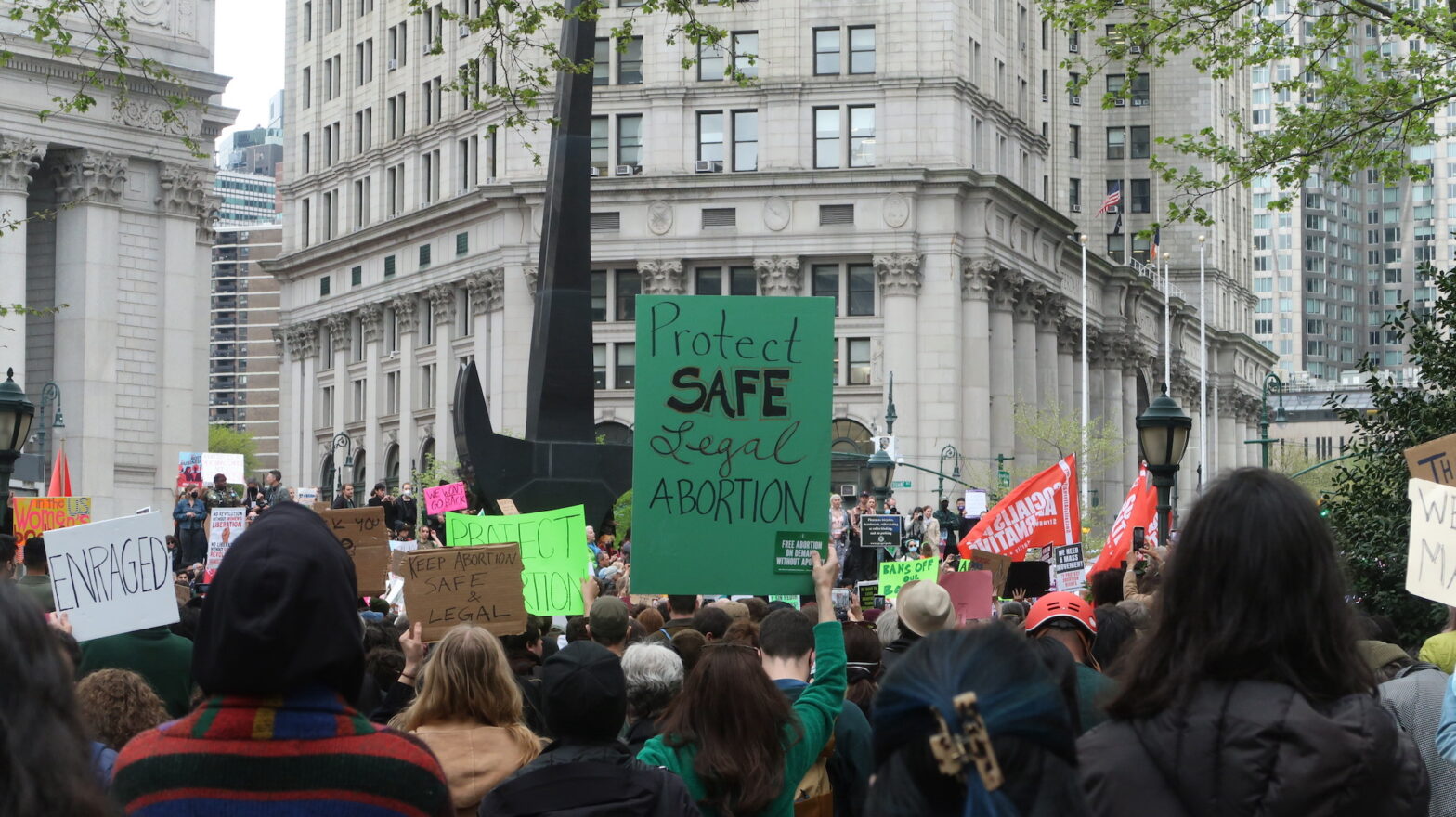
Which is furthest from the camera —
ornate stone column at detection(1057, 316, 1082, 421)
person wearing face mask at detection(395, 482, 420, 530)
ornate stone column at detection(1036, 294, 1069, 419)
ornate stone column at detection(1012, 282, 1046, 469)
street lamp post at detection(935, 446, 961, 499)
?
ornate stone column at detection(1057, 316, 1082, 421)

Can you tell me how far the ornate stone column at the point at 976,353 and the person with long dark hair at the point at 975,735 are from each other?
68895 mm

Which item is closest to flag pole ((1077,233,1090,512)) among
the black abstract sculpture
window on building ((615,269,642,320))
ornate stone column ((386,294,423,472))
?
window on building ((615,269,642,320))

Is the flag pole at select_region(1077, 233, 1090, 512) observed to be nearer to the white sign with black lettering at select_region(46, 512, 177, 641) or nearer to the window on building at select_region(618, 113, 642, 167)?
the window on building at select_region(618, 113, 642, 167)

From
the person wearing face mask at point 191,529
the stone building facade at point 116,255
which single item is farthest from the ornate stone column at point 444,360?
the person wearing face mask at point 191,529

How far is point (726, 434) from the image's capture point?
9.52 metres

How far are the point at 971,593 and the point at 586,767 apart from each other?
5.84 m

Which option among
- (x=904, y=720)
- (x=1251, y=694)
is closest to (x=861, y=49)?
(x=1251, y=694)

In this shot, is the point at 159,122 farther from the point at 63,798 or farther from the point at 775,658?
the point at 63,798

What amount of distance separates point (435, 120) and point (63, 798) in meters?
81.8

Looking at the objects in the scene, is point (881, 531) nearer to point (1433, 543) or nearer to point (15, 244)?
point (1433, 543)

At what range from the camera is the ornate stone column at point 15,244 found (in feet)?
156

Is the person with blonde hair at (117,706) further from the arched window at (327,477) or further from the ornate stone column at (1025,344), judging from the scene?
the arched window at (327,477)

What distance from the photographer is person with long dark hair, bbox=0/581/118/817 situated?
3.20 metres

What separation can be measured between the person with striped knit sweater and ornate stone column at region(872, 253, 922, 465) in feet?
220
